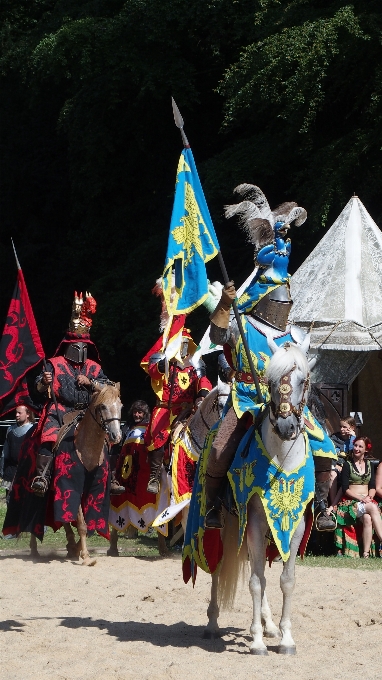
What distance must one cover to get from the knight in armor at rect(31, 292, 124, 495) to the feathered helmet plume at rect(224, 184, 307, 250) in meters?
3.67

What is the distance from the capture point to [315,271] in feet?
41.3

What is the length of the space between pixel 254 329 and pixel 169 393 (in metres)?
3.99

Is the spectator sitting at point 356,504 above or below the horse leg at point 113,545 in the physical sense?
above

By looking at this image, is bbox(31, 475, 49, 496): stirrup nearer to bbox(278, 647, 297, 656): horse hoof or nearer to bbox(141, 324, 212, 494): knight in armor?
bbox(141, 324, 212, 494): knight in armor

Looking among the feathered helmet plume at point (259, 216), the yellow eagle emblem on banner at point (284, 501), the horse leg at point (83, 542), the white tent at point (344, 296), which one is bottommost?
the horse leg at point (83, 542)

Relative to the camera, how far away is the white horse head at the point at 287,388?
572cm

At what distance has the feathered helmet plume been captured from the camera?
654 centimetres

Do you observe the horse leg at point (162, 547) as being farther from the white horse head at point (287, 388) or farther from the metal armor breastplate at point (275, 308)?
the white horse head at point (287, 388)

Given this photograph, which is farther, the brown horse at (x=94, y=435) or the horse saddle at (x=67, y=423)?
the horse saddle at (x=67, y=423)

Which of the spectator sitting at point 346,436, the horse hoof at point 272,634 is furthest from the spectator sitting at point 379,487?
the horse hoof at point 272,634

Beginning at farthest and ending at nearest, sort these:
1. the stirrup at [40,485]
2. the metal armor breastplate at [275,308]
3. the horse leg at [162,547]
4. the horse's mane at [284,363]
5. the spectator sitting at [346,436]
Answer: the spectator sitting at [346,436] < the horse leg at [162,547] < the stirrup at [40,485] < the metal armor breastplate at [275,308] < the horse's mane at [284,363]

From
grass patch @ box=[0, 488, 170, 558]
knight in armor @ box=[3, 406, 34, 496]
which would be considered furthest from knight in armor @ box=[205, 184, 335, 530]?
knight in armor @ box=[3, 406, 34, 496]

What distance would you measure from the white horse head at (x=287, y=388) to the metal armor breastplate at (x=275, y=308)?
1.42 ft

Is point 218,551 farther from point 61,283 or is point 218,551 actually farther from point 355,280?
point 61,283
